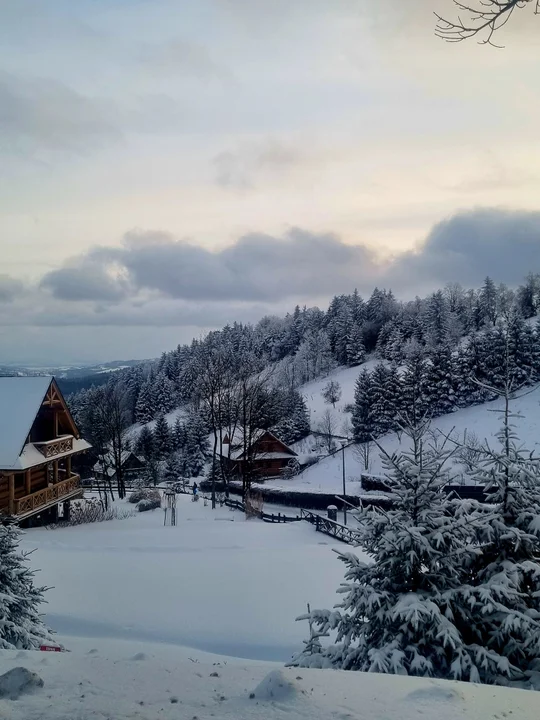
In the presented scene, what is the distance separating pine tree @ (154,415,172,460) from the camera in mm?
51500

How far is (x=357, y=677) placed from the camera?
4.56 meters

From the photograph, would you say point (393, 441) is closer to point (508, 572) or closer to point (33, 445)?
point (33, 445)

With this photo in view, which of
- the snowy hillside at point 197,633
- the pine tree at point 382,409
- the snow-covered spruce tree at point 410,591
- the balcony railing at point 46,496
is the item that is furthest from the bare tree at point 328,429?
the snow-covered spruce tree at point 410,591

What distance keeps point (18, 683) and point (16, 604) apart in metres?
3.69

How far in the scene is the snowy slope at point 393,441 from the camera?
1550 inches

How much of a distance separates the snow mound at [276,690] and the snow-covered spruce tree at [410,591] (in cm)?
167

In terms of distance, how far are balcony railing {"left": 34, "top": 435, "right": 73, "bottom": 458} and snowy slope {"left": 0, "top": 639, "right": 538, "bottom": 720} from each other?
17238 mm

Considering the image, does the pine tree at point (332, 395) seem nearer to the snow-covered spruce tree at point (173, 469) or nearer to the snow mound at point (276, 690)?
the snow-covered spruce tree at point (173, 469)

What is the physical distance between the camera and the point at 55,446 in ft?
72.4

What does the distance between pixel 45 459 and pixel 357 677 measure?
18.4 metres

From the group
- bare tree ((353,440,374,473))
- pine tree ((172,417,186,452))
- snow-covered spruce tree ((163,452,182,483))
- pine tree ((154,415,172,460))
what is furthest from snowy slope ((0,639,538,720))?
pine tree ((172,417,186,452))

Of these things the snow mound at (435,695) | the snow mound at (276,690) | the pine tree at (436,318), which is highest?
the pine tree at (436,318)

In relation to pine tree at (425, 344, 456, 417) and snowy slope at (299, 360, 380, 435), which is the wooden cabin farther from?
snowy slope at (299, 360, 380, 435)

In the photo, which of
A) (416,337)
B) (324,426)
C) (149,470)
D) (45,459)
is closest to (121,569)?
(45,459)
